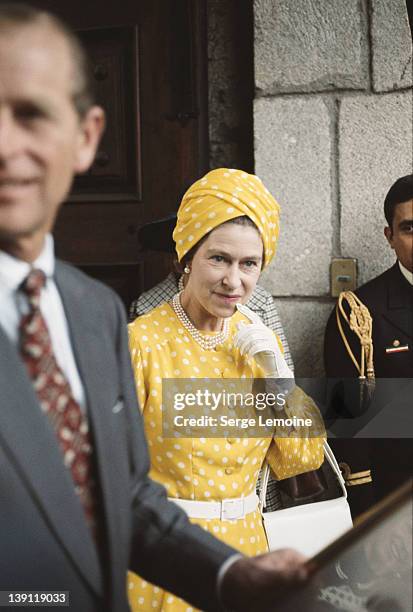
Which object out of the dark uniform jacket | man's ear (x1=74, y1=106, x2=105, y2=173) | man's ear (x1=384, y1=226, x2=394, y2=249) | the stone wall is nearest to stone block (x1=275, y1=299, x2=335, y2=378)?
the stone wall

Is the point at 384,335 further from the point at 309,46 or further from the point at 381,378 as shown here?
the point at 309,46

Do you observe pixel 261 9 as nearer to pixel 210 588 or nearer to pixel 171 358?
pixel 171 358

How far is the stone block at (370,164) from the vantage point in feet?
5.74

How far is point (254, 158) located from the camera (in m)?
1.82

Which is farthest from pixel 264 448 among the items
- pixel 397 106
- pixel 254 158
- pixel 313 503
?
pixel 397 106

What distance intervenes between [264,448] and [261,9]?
1116 millimetres

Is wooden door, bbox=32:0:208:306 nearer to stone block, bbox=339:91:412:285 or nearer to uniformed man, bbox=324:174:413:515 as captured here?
uniformed man, bbox=324:174:413:515

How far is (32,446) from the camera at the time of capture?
516mm

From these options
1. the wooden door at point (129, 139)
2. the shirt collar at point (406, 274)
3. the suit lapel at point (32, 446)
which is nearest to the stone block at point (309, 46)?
the shirt collar at point (406, 274)

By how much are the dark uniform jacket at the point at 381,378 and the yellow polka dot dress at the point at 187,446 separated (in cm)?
31

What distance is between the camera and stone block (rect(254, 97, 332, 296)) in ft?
5.86

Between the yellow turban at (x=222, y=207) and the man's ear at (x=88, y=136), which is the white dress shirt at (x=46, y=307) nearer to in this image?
the man's ear at (x=88, y=136)

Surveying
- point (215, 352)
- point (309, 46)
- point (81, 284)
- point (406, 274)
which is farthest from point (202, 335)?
point (309, 46)

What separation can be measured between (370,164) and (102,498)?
1376 millimetres
